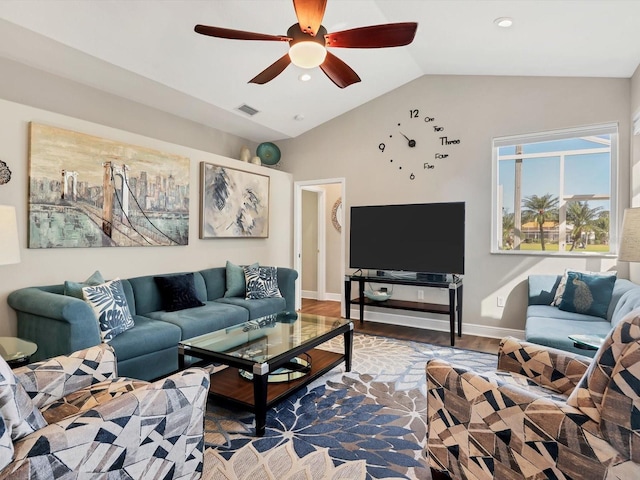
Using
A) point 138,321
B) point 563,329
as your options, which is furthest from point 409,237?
point 138,321

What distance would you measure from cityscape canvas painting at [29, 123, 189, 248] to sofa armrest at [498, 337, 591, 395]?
3.44 m

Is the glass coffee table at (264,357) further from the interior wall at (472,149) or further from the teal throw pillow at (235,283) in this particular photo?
the interior wall at (472,149)

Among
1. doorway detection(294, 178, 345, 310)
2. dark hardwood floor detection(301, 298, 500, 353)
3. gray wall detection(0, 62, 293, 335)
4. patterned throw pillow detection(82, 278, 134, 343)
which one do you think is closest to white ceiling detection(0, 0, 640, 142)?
gray wall detection(0, 62, 293, 335)

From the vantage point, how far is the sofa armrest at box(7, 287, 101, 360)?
249cm

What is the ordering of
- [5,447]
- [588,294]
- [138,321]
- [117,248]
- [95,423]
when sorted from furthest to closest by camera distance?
[117,248] < [588,294] < [138,321] < [95,423] < [5,447]

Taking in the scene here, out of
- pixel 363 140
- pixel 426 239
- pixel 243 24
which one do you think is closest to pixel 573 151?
pixel 426 239

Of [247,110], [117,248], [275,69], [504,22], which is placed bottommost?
[117,248]

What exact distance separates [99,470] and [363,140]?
4772mm

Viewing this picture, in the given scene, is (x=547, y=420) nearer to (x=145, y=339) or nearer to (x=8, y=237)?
(x=145, y=339)

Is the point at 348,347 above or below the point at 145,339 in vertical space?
below

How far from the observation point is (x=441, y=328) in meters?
4.79

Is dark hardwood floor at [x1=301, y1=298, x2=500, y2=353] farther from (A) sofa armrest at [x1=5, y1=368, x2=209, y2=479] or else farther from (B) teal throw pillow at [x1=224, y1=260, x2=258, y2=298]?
(A) sofa armrest at [x1=5, y1=368, x2=209, y2=479]

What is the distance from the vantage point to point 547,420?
4.30 ft

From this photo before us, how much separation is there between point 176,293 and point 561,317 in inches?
141
